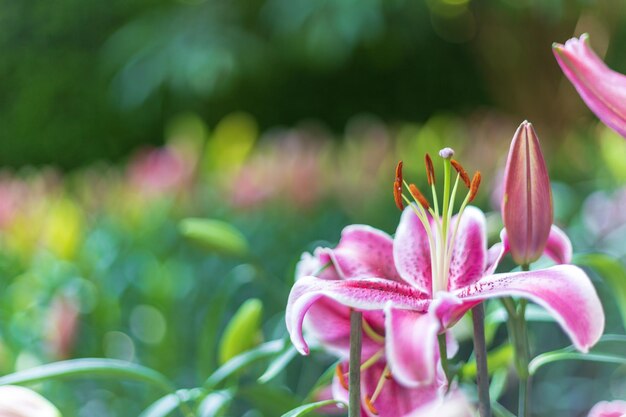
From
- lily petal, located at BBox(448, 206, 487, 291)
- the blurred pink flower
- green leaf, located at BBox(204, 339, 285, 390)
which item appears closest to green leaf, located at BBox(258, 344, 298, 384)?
green leaf, located at BBox(204, 339, 285, 390)

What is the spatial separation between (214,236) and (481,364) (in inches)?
10.2

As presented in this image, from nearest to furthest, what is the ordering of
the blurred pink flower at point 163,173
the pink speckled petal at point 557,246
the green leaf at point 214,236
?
the pink speckled petal at point 557,246 → the green leaf at point 214,236 → the blurred pink flower at point 163,173

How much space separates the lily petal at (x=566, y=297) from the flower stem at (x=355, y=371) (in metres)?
0.04

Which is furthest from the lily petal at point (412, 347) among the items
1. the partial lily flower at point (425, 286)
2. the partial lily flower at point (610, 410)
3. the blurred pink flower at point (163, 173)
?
the blurred pink flower at point (163, 173)

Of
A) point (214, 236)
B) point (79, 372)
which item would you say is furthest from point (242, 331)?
point (79, 372)

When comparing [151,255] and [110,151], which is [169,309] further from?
[110,151]

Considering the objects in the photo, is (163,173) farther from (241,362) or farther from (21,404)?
(21,404)

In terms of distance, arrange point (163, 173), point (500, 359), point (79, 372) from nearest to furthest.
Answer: point (79, 372)
point (500, 359)
point (163, 173)

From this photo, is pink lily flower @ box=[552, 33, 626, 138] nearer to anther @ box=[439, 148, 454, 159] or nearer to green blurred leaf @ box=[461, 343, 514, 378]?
anther @ box=[439, 148, 454, 159]

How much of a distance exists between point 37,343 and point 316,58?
561cm

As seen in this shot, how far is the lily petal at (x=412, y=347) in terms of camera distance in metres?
0.27

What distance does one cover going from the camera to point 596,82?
34 cm

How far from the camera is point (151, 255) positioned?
1178 millimetres

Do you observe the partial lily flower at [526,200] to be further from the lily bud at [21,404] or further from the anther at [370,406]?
the lily bud at [21,404]
